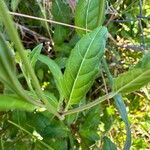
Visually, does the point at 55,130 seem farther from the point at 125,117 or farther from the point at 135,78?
the point at 135,78

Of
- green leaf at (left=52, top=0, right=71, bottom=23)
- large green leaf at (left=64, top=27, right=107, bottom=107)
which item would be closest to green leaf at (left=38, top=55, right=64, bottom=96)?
large green leaf at (left=64, top=27, right=107, bottom=107)

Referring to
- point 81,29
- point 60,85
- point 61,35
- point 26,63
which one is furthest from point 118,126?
point 26,63

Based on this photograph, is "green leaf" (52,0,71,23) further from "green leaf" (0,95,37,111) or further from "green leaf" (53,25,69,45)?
"green leaf" (0,95,37,111)

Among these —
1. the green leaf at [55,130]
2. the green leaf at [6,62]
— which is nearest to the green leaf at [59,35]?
the green leaf at [55,130]

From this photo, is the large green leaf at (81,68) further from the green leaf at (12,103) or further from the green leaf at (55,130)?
the green leaf at (55,130)

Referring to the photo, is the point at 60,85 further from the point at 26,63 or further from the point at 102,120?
the point at 102,120
